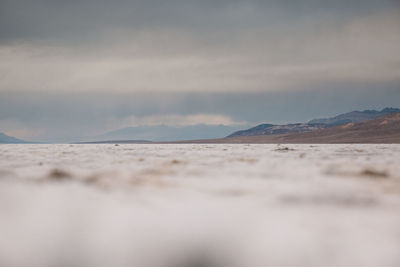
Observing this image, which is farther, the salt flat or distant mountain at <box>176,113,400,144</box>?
distant mountain at <box>176,113,400,144</box>

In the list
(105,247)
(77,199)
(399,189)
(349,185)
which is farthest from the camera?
(349,185)

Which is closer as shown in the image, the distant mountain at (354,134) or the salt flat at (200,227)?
the salt flat at (200,227)

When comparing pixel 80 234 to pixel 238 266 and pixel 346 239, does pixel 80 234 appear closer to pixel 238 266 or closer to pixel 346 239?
pixel 238 266

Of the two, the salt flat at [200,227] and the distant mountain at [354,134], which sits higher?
the distant mountain at [354,134]

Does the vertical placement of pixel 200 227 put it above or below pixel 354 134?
below

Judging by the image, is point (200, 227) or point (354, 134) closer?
point (200, 227)

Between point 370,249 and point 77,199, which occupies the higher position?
point 77,199

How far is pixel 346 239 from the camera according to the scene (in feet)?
4.36

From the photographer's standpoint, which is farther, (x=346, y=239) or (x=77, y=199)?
(x=77, y=199)

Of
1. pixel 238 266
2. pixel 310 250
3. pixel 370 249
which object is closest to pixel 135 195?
pixel 238 266

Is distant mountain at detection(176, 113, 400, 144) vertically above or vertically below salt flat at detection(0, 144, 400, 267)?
above

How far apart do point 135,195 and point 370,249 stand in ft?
4.71

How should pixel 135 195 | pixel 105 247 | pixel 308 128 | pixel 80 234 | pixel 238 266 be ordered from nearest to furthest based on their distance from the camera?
pixel 238 266
pixel 105 247
pixel 80 234
pixel 135 195
pixel 308 128

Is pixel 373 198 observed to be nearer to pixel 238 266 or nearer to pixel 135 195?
pixel 238 266
